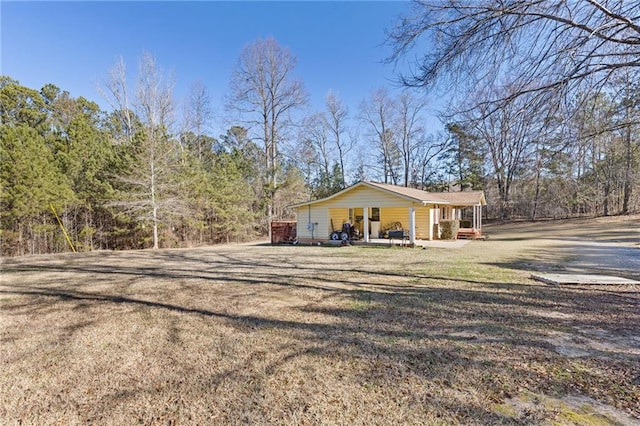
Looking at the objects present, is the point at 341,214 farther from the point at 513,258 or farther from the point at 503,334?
the point at 503,334

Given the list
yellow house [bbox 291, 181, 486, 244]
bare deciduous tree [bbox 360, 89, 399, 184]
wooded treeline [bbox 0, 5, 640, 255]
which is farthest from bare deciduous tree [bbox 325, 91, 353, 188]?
yellow house [bbox 291, 181, 486, 244]

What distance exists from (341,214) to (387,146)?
53.8 ft

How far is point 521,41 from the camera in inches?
174

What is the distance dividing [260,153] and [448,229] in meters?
16.5

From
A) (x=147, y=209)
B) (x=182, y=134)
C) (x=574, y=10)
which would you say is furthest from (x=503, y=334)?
(x=182, y=134)

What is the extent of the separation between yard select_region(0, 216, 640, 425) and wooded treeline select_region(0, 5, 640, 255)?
9.93 ft

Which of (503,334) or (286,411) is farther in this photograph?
(503,334)

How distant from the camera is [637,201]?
22078mm

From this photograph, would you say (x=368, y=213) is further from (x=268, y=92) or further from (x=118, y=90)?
(x=118, y=90)

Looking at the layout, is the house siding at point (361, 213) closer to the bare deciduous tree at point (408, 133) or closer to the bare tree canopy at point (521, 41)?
the bare tree canopy at point (521, 41)

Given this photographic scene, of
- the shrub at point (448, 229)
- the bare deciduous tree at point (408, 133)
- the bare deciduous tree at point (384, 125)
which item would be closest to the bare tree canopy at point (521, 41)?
the shrub at point (448, 229)

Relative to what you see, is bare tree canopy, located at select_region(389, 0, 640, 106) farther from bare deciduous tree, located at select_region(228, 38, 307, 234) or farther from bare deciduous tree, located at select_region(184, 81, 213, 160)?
bare deciduous tree, located at select_region(184, 81, 213, 160)

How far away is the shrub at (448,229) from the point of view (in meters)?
15.6

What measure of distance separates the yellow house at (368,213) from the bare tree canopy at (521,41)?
832 cm
